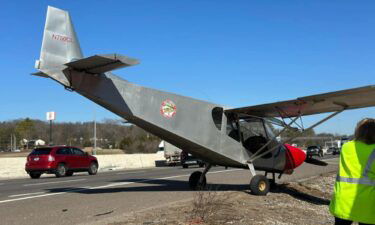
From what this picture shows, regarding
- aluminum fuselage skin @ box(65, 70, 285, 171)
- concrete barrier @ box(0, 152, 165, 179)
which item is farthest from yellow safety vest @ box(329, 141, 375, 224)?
concrete barrier @ box(0, 152, 165, 179)

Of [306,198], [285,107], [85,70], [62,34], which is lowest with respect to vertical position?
[306,198]

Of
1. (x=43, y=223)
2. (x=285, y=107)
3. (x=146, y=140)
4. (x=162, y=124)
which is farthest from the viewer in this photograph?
(x=146, y=140)

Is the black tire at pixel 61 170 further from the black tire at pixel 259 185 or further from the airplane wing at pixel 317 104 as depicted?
the black tire at pixel 259 185

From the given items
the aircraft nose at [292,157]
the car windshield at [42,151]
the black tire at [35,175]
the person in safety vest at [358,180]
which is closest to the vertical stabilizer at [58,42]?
the aircraft nose at [292,157]

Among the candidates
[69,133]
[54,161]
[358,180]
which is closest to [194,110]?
[358,180]

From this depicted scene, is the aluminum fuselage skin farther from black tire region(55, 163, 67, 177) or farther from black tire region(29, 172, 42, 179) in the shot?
black tire region(29, 172, 42, 179)

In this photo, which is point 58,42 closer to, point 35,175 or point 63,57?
point 63,57

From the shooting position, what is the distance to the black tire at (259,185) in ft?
38.7

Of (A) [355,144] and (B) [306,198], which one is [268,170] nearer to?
(B) [306,198]

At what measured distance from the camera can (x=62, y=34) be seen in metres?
11.1

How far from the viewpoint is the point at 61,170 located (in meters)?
24.9

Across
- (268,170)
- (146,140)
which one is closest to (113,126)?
(146,140)

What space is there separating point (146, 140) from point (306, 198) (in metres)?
84.4

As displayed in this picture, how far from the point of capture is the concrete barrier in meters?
28.6
